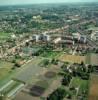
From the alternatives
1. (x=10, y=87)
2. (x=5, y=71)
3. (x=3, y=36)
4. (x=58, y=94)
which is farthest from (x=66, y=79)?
(x=3, y=36)

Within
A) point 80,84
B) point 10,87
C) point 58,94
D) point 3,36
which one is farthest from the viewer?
point 3,36

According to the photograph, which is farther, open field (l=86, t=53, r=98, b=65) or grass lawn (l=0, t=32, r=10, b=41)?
grass lawn (l=0, t=32, r=10, b=41)

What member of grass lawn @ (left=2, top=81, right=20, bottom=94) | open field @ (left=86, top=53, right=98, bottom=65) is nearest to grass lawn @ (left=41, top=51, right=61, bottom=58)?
open field @ (left=86, top=53, right=98, bottom=65)

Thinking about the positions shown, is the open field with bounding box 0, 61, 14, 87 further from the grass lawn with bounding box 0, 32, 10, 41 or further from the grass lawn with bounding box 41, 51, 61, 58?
the grass lawn with bounding box 0, 32, 10, 41

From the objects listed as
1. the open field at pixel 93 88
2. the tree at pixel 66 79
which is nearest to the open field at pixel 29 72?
the tree at pixel 66 79

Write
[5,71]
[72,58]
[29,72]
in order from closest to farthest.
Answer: [29,72], [5,71], [72,58]

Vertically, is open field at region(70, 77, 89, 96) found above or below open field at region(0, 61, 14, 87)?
below

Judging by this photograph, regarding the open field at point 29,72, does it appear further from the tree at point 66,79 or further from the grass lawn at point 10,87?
the tree at point 66,79

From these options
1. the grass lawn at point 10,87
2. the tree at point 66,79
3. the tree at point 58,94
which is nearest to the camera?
the tree at point 58,94

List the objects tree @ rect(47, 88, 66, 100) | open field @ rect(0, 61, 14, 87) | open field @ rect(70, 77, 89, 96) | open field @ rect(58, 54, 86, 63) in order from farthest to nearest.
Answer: open field @ rect(58, 54, 86, 63)
open field @ rect(0, 61, 14, 87)
open field @ rect(70, 77, 89, 96)
tree @ rect(47, 88, 66, 100)

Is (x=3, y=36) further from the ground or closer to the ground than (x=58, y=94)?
further from the ground

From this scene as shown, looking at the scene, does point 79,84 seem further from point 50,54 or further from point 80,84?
point 50,54
